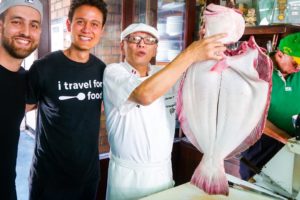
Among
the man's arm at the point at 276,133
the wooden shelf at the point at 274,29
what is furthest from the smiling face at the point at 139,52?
the wooden shelf at the point at 274,29

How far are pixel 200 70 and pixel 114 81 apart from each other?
44cm

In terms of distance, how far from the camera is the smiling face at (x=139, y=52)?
1634 mm

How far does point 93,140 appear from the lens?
1740 mm

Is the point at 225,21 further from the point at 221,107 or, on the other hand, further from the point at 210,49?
the point at 221,107

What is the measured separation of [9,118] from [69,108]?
287mm

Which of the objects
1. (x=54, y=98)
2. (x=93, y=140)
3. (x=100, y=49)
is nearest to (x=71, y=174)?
(x=93, y=140)

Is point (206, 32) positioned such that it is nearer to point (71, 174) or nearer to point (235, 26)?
point (235, 26)

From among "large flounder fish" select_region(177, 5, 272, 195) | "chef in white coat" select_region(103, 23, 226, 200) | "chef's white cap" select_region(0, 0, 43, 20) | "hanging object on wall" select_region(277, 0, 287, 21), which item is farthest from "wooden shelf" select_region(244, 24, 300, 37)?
"chef's white cap" select_region(0, 0, 43, 20)

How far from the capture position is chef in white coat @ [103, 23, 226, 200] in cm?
151

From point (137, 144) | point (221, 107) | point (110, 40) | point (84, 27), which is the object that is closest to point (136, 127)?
point (137, 144)

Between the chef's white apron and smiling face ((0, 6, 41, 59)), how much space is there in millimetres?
726

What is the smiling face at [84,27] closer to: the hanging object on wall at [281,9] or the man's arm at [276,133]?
the man's arm at [276,133]

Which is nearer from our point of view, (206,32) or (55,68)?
(206,32)

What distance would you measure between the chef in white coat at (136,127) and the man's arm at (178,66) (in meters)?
0.12
